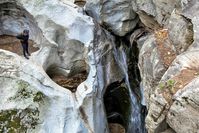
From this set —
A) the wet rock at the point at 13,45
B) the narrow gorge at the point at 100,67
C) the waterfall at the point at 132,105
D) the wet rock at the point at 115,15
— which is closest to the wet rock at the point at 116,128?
the narrow gorge at the point at 100,67

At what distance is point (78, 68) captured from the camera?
60.1 ft

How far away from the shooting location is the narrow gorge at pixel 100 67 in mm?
11672

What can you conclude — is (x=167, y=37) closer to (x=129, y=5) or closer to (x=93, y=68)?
(x=93, y=68)

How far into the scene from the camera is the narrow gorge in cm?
1167

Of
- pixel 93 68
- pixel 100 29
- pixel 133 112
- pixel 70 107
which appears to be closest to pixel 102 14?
pixel 100 29

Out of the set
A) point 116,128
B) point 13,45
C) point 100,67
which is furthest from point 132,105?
point 13,45

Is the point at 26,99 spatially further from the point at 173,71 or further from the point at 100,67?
the point at 173,71

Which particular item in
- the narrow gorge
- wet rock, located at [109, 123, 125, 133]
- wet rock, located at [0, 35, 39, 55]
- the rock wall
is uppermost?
the rock wall

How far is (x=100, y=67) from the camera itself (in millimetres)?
17656

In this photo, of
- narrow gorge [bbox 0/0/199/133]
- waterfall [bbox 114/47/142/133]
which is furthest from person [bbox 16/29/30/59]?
waterfall [bbox 114/47/142/133]

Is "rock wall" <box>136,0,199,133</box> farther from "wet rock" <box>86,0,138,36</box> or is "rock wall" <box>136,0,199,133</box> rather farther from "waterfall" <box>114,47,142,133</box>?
"waterfall" <box>114,47,142,133</box>

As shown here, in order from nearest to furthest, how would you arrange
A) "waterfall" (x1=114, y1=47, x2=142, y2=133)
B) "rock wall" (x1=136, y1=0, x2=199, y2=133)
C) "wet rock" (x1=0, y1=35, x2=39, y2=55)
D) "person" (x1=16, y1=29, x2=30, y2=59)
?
"rock wall" (x1=136, y1=0, x2=199, y2=133), "person" (x1=16, y1=29, x2=30, y2=59), "waterfall" (x1=114, y1=47, x2=142, y2=133), "wet rock" (x1=0, y1=35, x2=39, y2=55)

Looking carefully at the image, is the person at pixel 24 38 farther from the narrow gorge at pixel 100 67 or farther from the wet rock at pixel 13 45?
the wet rock at pixel 13 45

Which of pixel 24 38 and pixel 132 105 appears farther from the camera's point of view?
pixel 132 105
